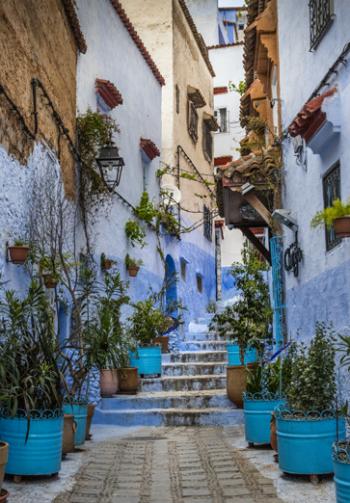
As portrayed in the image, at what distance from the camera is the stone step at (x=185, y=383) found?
12023mm

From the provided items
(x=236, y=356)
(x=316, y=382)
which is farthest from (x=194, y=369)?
(x=316, y=382)

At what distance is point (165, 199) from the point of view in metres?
17.6

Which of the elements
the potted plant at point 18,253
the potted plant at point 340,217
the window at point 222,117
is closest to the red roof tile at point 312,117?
the potted plant at point 340,217

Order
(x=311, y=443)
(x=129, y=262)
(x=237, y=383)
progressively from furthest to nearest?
(x=129, y=262)
(x=237, y=383)
(x=311, y=443)

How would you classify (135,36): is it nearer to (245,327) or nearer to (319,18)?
(245,327)

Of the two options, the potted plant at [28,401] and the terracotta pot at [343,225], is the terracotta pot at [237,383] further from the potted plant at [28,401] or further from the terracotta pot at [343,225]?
the terracotta pot at [343,225]

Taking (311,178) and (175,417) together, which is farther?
(175,417)

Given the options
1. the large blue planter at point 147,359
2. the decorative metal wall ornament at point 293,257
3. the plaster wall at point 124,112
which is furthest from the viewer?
the large blue planter at point 147,359

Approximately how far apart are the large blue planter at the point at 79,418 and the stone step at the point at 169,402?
2.57 meters

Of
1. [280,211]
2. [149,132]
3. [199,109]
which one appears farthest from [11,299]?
[199,109]

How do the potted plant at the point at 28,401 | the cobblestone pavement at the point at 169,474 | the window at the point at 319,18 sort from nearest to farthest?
1. the cobblestone pavement at the point at 169,474
2. the potted plant at the point at 28,401
3. the window at the point at 319,18

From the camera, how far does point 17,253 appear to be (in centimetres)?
714

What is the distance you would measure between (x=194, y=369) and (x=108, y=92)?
562cm

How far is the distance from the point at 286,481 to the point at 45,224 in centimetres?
444
